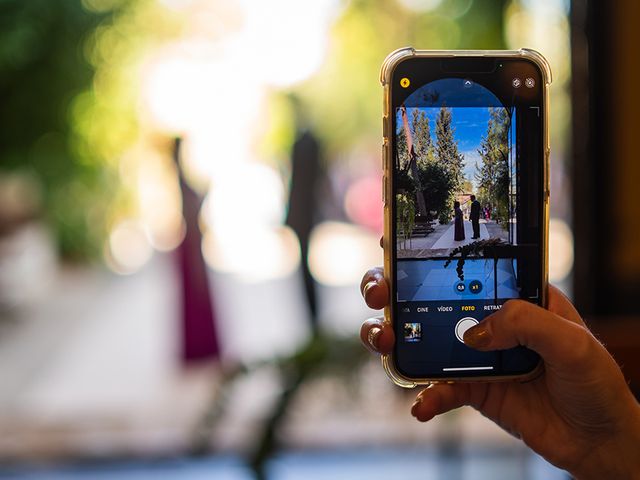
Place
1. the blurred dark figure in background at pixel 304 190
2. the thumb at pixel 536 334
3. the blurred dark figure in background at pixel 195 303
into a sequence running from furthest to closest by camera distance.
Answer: the blurred dark figure in background at pixel 195 303, the blurred dark figure in background at pixel 304 190, the thumb at pixel 536 334

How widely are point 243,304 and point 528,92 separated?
3.25 m

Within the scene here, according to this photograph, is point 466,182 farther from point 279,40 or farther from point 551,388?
point 279,40

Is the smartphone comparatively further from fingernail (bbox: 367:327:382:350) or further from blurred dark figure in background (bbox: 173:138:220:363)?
blurred dark figure in background (bbox: 173:138:220:363)

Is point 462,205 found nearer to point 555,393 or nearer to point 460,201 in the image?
point 460,201

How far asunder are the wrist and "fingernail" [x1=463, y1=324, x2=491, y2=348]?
0.13 meters

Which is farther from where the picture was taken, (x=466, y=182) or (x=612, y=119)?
(x=612, y=119)

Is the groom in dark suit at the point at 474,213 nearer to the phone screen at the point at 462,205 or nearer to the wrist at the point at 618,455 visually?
the phone screen at the point at 462,205

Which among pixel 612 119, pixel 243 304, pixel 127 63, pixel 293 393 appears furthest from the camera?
pixel 243 304

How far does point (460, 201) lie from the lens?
1.89 feet

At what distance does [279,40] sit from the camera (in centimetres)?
255

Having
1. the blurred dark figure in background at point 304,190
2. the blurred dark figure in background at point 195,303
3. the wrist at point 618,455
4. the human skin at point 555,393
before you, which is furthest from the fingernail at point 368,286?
the blurred dark figure in background at point 195,303

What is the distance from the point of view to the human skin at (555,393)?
21.3 inches

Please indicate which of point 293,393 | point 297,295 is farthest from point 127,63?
point 293,393

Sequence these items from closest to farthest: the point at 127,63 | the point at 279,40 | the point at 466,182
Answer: the point at 466,182 → the point at 279,40 → the point at 127,63
